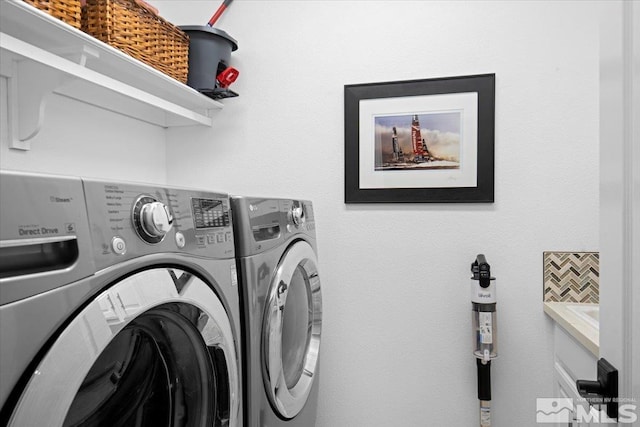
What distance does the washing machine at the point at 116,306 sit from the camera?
1.67 feet

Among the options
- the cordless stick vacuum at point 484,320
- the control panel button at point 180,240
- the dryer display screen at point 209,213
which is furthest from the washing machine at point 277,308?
the cordless stick vacuum at point 484,320

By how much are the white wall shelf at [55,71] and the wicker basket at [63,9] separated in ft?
0.13

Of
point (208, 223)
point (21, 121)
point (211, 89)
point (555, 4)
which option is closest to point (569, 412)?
point (208, 223)

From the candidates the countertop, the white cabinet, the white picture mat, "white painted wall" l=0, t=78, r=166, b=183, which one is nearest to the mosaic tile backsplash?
the countertop

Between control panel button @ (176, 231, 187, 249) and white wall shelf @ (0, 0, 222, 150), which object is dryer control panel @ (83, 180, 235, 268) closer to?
control panel button @ (176, 231, 187, 249)

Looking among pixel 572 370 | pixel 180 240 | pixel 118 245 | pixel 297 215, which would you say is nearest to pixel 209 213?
pixel 180 240

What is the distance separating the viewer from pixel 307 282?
1583 mm

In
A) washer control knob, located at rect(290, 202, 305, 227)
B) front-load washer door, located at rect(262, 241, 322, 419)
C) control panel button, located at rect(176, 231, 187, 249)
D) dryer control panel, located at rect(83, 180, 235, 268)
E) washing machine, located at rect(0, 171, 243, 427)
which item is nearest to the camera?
washing machine, located at rect(0, 171, 243, 427)

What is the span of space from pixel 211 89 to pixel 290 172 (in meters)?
0.49

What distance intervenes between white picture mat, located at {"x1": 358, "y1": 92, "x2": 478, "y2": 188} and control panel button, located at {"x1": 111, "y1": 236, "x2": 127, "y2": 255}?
1.26 meters

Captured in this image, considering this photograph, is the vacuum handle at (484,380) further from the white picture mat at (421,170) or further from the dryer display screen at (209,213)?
the dryer display screen at (209,213)

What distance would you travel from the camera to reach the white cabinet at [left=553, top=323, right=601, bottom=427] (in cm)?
110

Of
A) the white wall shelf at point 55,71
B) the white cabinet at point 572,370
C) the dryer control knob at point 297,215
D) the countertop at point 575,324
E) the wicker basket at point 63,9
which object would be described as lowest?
the white cabinet at point 572,370

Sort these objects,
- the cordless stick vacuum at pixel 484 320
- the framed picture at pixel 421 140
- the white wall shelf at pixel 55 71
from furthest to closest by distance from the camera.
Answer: the framed picture at pixel 421 140
the cordless stick vacuum at pixel 484 320
the white wall shelf at pixel 55 71
